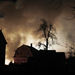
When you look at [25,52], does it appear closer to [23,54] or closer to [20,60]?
[23,54]

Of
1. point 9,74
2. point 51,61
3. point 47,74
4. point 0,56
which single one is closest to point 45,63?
point 51,61

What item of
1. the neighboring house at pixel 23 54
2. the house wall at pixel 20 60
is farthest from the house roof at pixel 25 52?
the house wall at pixel 20 60

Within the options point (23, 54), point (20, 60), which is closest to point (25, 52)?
point (23, 54)

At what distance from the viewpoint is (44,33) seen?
146ft

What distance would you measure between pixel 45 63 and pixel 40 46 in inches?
751

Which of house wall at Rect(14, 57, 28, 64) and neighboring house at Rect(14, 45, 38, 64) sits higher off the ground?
neighboring house at Rect(14, 45, 38, 64)

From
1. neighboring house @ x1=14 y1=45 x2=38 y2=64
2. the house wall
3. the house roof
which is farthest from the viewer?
the house roof

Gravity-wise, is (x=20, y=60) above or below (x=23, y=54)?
below

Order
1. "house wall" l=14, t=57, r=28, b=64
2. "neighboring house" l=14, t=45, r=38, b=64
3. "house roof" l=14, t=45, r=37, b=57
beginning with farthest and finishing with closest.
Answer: "house roof" l=14, t=45, r=37, b=57 → "neighboring house" l=14, t=45, r=38, b=64 → "house wall" l=14, t=57, r=28, b=64

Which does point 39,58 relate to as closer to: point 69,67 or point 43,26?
point 69,67

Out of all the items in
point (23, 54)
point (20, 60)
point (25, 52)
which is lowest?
point (20, 60)

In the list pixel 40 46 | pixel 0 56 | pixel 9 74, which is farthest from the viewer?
pixel 40 46

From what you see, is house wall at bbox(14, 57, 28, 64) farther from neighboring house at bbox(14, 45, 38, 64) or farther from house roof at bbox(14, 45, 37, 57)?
house roof at bbox(14, 45, 37, 57)

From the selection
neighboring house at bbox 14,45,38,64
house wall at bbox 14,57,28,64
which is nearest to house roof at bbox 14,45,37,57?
neighboring house at bbox 14,45,38,64
